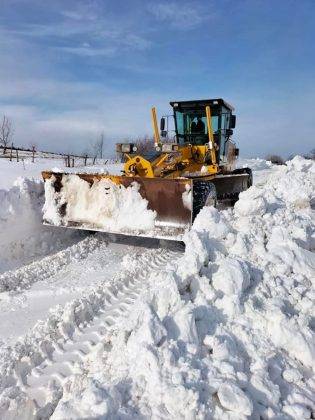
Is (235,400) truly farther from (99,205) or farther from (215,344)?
(99,205)

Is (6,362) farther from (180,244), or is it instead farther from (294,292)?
(180,244)

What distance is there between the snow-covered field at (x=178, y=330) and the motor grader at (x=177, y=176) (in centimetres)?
92

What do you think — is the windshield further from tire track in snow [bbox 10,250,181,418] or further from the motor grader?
tire track in snow [bbox 10,250,181,418]

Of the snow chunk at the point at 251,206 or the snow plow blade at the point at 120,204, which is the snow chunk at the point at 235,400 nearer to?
the snow chunk at the point at 251,206

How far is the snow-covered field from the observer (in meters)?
2.86

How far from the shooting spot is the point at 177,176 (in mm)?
8375

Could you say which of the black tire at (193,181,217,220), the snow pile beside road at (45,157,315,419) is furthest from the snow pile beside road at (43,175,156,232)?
the snow pile beside road at (45,157,315,419)

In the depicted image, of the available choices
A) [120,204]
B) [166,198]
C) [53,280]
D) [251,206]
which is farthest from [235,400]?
[120,204]

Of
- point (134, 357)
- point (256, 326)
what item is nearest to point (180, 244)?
point (256, 326)

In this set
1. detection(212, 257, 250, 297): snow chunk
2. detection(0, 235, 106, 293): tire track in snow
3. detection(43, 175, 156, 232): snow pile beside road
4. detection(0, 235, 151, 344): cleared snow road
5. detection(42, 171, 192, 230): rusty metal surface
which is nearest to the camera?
detection(212, 257, 250, 297): snow chunk

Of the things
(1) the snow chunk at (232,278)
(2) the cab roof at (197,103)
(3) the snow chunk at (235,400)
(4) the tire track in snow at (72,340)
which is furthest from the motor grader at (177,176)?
(3) the snow chunk at (235,400)

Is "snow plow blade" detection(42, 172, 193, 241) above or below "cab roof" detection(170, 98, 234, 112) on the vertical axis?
below

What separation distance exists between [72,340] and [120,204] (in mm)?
3499

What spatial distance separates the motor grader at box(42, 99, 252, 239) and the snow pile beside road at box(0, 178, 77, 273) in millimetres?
267
